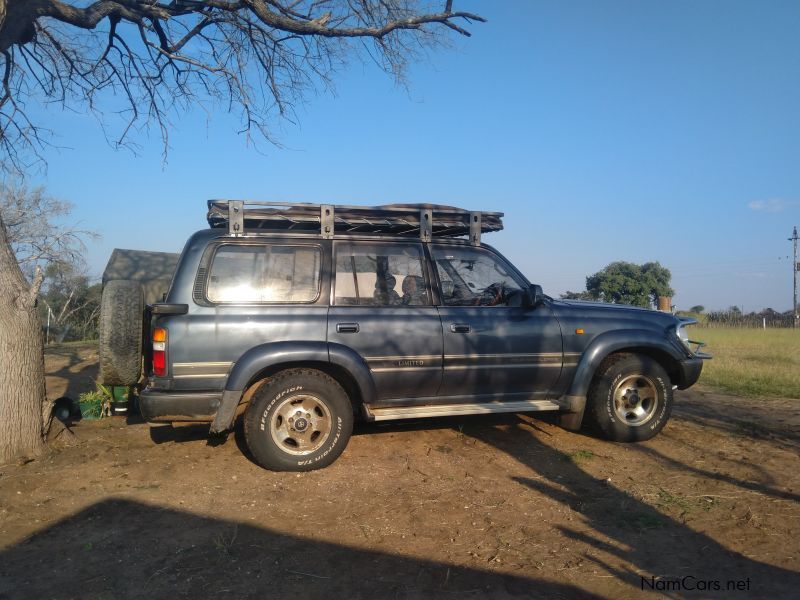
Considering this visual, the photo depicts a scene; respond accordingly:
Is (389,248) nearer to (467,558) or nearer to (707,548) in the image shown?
(467,558)

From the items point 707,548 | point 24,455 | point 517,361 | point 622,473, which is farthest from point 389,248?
point 24,455

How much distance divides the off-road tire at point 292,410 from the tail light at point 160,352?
0.73m

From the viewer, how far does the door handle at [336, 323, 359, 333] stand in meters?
4.91

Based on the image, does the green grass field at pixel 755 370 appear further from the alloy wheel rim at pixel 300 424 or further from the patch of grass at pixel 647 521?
the alloy wheel rim at pixel 300 424

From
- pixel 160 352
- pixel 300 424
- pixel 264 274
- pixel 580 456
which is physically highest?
pixel 264 274

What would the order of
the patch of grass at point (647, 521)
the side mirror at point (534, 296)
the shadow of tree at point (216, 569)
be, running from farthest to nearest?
the side mirror at point (534, 296)
the patch of grass at point (647, 521)
the shadow of tree at point (216, 569)

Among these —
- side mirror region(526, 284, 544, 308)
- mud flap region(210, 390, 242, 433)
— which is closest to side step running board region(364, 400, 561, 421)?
side mirror region(526, 284, 544, 308)

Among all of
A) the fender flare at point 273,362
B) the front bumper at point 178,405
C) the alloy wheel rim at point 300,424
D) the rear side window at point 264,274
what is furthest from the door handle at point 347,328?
the front bumper at point 178,405

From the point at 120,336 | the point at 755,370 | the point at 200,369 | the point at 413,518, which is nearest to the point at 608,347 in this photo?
the point at 413,518

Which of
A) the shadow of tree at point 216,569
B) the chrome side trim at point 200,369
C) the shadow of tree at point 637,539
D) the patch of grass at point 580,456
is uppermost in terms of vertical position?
the chrome side trim at point 200,369

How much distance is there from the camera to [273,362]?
4.68 meters

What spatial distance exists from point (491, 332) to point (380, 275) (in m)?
1.12

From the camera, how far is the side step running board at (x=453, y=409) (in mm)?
5051

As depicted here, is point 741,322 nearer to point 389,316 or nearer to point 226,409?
point 389,316
